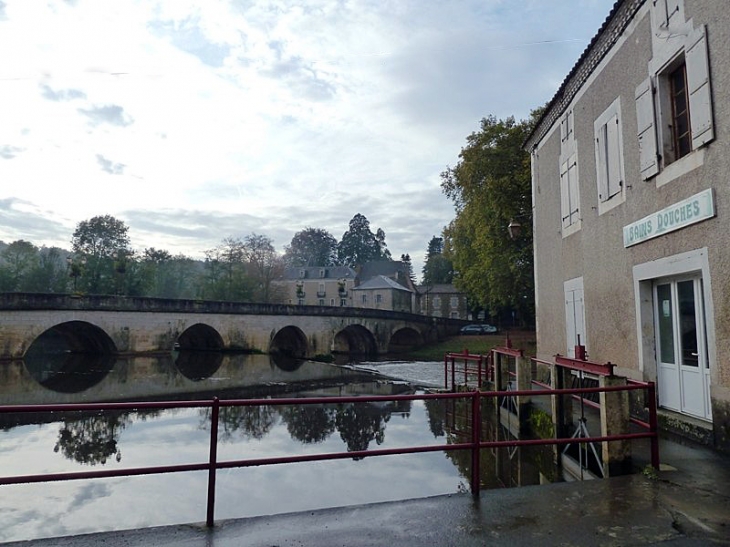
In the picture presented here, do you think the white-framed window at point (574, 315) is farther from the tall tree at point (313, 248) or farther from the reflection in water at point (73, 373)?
the tall tree at point (313, 248)

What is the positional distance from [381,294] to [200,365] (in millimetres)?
34201

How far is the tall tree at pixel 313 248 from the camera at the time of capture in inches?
2921

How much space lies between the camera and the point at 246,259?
45.2m

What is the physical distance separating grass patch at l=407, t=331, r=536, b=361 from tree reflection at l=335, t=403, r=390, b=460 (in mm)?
20085

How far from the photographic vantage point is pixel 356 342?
37031 millimetres

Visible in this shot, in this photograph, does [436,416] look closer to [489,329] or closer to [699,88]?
[699,88]

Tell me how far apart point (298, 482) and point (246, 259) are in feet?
134

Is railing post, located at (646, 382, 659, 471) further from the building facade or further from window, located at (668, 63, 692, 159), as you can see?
window, located at (668, 63, 692, 159)

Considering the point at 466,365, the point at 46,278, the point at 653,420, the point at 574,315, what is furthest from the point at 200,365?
the point at 46,278

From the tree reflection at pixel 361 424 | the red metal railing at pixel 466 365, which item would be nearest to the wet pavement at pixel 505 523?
the tree reflection at pixel 361 424

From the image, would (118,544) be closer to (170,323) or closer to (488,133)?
(488,133)

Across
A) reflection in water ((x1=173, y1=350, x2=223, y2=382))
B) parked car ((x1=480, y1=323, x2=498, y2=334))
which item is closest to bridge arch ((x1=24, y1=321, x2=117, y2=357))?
reflection in water ((x1=173, y1=350, x2=223, y2=382))

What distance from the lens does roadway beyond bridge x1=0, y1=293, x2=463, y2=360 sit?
809 inches

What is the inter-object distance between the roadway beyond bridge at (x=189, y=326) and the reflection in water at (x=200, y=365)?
1.21 metres
